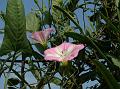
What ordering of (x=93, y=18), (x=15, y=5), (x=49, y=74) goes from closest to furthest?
(x=15, y=5) → (x=49, y=74) → (x=93, y=18)

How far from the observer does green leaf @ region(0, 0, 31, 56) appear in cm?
63

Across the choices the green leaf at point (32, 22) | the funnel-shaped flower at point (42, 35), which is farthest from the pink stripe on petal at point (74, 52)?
the green leaf at point (32, 22)

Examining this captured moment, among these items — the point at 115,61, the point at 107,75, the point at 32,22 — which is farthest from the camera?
the point at 32,22

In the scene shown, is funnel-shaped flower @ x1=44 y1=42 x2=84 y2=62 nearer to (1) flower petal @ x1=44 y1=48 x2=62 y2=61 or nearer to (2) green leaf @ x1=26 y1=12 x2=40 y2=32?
Answer: (1) flower petal @ x1=44 y1=48 x2=62 y2=61

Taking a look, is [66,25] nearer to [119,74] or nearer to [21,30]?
[119,74]

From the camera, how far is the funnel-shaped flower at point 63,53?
661mm

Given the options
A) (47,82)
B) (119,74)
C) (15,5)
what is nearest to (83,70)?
(119,74)

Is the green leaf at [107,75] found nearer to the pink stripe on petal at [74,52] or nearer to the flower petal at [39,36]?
the pink stripe on petal at [74,52]

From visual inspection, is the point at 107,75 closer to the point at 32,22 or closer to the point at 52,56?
the point at 52,56

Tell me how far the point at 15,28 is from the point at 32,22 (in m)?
0.28

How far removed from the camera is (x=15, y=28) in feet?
2.10

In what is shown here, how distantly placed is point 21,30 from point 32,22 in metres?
0.28

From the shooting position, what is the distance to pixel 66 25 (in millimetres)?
993

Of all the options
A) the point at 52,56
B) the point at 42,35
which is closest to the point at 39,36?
the point at 42,35
